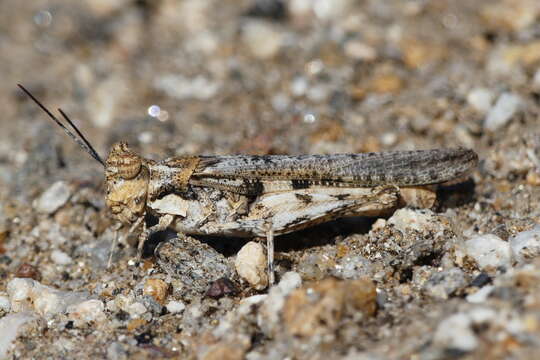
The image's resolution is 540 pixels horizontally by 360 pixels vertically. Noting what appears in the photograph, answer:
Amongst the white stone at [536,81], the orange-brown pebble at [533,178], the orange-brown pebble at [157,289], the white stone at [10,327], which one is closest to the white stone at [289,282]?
the orange-brown pebble at [157,289]

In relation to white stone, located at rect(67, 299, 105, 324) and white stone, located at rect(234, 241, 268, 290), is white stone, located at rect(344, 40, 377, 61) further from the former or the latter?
white stone, located at rect(67, 299, 105, 324)

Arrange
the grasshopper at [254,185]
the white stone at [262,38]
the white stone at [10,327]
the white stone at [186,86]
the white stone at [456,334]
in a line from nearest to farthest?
the white stone at [456,334] < the white stone at [10,327] < the grasshopper at [254,185] < the white stone at [186,86] < the white stone at [262,38]

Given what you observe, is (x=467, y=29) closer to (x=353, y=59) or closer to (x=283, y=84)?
(x=353, y=59)

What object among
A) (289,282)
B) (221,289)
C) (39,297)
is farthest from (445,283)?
(39,297)

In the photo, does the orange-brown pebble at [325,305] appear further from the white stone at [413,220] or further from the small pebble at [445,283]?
the white stone at [413,220]

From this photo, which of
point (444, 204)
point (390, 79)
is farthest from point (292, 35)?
point (444, 204)

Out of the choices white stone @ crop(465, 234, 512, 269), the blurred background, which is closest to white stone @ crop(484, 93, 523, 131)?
the blurred background

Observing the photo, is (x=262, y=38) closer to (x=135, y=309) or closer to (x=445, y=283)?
(x=135, y=309)
